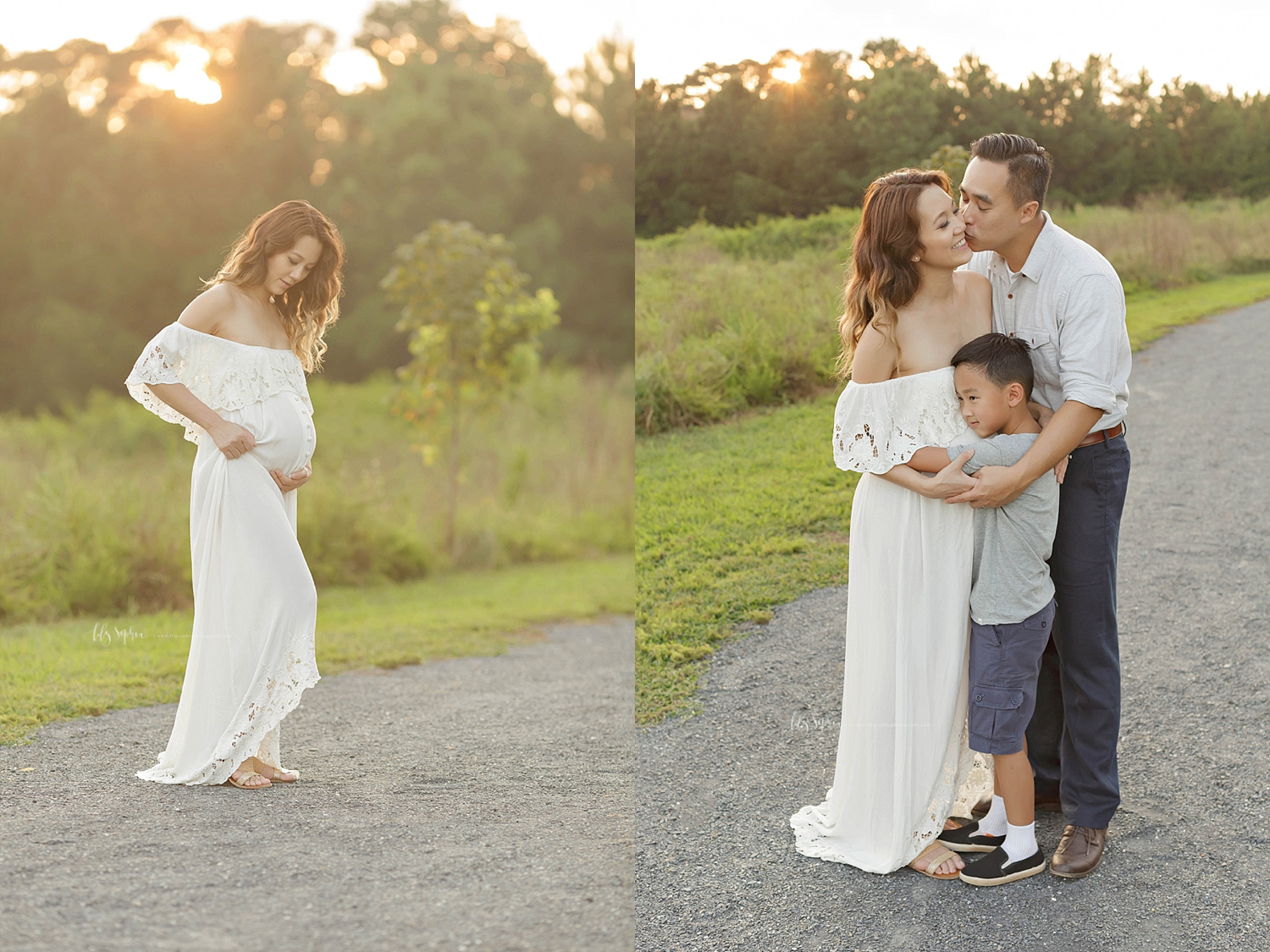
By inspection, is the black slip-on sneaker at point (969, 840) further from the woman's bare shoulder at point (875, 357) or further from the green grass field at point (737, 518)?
the green grass field at point (737, 518)

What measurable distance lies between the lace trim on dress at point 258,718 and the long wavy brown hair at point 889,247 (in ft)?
6.79

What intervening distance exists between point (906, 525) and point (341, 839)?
1791 mm

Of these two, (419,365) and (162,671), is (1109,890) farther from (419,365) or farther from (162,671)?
(419,365)

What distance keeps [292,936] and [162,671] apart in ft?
10.0

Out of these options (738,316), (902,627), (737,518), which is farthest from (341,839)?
(738,316)

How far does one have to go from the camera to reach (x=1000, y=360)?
8.43ft

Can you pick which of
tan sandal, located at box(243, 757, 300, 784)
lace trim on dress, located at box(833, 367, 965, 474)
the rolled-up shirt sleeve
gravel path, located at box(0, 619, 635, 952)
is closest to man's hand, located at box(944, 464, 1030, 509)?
lace trim on dress, located at box(833, 367, 965, 474)

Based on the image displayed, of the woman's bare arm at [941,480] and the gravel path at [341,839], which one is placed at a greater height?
the woman's bare arm at [941,480]

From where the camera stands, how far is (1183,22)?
5.54 m

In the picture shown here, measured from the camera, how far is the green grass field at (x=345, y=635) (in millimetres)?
4504

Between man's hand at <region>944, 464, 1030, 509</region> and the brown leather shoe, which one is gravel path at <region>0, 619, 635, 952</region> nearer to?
the brown leather shoe

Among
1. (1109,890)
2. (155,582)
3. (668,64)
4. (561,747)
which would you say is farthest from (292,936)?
(668,64)

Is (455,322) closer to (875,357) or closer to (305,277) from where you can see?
(305,277)

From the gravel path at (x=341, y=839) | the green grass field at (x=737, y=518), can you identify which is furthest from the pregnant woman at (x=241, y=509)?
the green grass field at (x=737, y=518)
